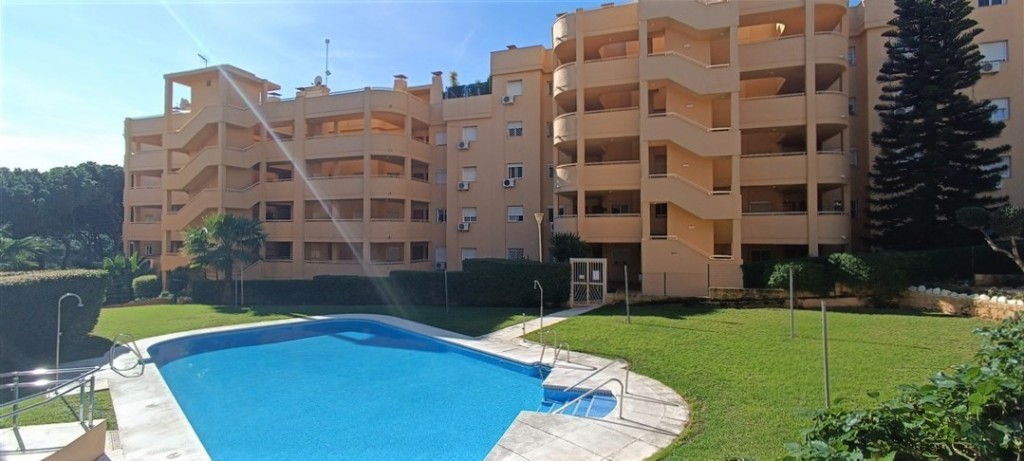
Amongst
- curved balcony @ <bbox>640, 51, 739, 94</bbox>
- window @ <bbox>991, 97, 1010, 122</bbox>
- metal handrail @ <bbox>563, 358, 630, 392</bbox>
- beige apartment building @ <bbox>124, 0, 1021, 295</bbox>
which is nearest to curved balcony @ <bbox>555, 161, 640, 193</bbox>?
beige apartment building @ <bbox>124, 0, 1021, 295</bbox>

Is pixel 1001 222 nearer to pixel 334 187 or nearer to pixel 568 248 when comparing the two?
pixel 568 248

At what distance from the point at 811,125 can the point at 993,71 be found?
910 cm

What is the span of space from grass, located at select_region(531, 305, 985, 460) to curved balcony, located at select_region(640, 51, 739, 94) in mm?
10764

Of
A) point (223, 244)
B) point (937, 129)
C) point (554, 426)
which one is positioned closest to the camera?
point (554, 426)

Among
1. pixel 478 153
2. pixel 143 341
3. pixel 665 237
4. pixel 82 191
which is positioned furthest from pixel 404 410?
pixel 82 191

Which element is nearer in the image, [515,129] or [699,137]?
[699,137]

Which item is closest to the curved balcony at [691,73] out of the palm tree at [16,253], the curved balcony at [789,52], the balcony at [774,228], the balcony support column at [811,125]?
the curved balcony at [789,52]

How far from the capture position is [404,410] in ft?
34.3

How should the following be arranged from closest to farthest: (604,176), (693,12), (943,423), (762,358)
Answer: (943,423)
(762,358)
(693,12)
(604,176)

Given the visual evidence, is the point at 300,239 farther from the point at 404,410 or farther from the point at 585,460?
the point at 585,460

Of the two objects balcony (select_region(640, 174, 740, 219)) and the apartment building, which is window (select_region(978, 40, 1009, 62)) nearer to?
the apartment building

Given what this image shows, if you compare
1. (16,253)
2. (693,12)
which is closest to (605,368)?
(693,12)

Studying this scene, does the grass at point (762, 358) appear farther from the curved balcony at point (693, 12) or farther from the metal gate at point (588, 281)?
the curved balcony at point (693, 12)

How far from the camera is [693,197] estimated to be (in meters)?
22.0
